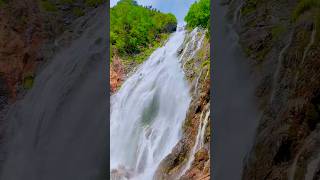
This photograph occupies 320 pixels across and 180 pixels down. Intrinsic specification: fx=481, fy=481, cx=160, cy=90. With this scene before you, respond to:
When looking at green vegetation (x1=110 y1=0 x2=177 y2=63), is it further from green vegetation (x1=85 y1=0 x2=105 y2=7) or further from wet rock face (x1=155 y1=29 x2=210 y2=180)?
green vegetation (x1=85 y1=0 x2=105 y2=7)

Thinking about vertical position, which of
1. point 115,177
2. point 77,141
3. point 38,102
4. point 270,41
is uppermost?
point 270,41

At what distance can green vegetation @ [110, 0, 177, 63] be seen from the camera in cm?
852

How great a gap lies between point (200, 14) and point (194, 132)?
2536mm

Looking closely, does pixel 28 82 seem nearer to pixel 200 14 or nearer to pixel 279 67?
pixel 279 67

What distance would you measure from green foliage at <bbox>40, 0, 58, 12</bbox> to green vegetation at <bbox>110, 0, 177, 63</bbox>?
181 inches

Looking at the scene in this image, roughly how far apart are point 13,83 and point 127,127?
12.3 ft

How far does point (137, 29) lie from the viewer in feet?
28.6

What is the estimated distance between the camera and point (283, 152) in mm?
2773

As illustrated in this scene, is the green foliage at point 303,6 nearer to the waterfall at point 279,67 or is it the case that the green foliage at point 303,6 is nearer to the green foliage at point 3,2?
the waterfall at point 279,67

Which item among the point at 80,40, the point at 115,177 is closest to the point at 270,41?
the point at 80,40

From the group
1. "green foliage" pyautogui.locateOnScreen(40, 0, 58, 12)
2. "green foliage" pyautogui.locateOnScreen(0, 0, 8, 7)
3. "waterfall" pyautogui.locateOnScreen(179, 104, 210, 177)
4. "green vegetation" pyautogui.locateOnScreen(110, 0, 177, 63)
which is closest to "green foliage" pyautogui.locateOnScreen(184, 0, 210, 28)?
"green vegetation" pyautogui.locateOnScreen(110, 0, 177, 63)

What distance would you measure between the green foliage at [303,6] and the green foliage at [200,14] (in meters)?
4.49

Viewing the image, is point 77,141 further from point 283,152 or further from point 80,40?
point 283,152

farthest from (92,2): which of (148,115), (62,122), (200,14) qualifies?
(200,14)
